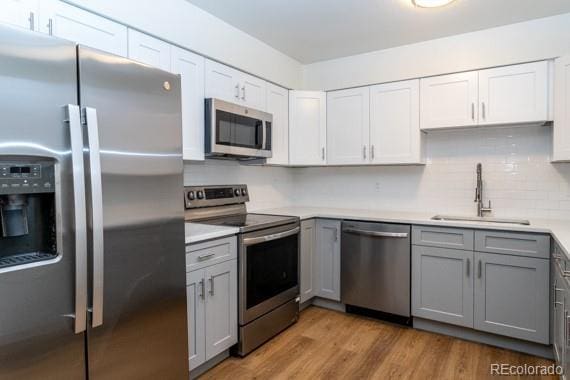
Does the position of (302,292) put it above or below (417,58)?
below

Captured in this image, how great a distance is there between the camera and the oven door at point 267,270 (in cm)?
241

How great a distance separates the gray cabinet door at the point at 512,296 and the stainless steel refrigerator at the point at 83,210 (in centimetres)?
219

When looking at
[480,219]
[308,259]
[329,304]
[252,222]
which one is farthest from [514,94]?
[329,304]

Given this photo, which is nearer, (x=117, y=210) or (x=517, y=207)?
(x=117, y=210)

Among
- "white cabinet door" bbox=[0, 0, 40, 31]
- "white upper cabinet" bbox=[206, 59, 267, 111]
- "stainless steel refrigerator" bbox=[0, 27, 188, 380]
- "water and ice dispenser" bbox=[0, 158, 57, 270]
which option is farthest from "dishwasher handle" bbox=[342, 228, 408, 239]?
"white cabinet door" bbox=[0, 0, 40, 31]

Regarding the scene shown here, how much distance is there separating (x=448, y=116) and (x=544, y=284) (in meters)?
1.44

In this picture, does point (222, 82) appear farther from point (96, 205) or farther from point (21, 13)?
point (96, 205)

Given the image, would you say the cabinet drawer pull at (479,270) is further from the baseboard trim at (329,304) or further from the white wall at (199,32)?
the white wall at (199,32)

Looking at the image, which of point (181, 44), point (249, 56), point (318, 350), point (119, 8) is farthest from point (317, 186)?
point (119, 8)

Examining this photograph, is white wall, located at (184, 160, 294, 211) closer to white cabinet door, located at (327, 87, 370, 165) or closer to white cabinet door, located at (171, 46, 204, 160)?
white cabinet door, located at (171, 46, 204, 160)

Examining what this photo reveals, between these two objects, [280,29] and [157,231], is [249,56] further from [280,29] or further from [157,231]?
[157,231]

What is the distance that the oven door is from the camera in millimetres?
2408

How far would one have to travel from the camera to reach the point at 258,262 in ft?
8.32

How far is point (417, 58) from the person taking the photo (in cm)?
324
